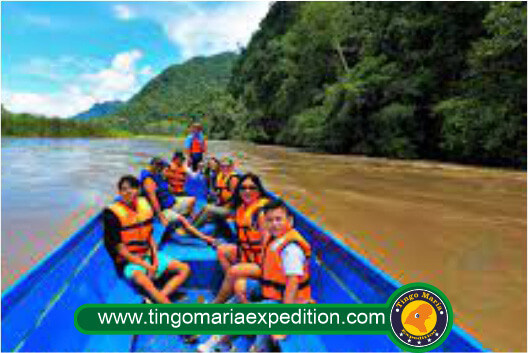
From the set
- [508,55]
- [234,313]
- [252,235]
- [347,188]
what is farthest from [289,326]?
[508,55]

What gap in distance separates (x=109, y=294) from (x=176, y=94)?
472 ft

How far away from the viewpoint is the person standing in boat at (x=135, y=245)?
370 cm

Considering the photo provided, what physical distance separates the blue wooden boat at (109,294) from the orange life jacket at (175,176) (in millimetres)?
3237

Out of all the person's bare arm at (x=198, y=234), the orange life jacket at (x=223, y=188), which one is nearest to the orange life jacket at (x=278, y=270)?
the person's bare arm at (x=198, y=234)

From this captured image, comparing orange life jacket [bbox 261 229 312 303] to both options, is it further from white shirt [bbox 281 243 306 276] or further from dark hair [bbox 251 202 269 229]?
dark hair [bbox 251 202 269 229]

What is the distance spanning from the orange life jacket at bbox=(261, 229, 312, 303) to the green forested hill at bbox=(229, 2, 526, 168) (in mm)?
15843

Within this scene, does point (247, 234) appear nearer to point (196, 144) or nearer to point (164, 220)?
point (164, 220)

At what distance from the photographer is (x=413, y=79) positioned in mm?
23469

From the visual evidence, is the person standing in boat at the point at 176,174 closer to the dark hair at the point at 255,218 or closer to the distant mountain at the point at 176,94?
the dark hair at the point at 255,218

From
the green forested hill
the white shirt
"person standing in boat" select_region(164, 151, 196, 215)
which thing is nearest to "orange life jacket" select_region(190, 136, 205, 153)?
"person standing in boat" select_region(164, 151, 196, 215)

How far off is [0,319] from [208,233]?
4094 millimetres

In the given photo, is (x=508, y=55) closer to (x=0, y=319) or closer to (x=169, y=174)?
(x=169, y=174)

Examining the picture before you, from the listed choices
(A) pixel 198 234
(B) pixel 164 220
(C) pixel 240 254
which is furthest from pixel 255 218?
(B) pixel 164 220

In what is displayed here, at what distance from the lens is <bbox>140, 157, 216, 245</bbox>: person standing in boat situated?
5797mm
